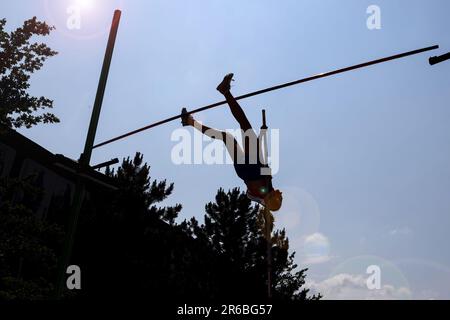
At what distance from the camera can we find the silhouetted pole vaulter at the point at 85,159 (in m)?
6.84

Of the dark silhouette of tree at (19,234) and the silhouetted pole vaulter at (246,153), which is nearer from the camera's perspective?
the silhouetted pole vaulter at (246,153)

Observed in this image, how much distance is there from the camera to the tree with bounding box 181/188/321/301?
26.0m

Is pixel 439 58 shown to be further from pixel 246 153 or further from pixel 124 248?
pixel 124 248

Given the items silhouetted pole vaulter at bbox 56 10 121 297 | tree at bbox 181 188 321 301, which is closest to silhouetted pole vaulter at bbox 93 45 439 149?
silhouetted pole vaulter at bbox 56 10 121 297

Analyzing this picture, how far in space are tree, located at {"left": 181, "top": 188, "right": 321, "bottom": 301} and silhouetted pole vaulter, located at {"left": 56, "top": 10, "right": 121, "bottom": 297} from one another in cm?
1935

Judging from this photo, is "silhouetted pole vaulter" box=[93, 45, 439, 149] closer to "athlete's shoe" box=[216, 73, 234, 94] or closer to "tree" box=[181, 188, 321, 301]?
"athlete's shoe" box=[216, 73, 234, 94]

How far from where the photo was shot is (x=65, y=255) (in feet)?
22.6

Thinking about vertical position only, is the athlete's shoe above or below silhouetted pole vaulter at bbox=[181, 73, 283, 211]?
above

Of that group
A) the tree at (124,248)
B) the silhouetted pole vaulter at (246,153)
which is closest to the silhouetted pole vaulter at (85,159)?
the silhouetted pole vaulter at (246,153)

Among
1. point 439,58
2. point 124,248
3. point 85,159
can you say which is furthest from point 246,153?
point 124,248

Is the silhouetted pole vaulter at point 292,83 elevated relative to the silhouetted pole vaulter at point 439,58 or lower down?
elevated

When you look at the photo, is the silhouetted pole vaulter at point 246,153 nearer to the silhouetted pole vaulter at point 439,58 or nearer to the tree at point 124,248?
the silhouetted pole vaulter at point 439,58

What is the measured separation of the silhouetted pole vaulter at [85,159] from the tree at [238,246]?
762 inches
